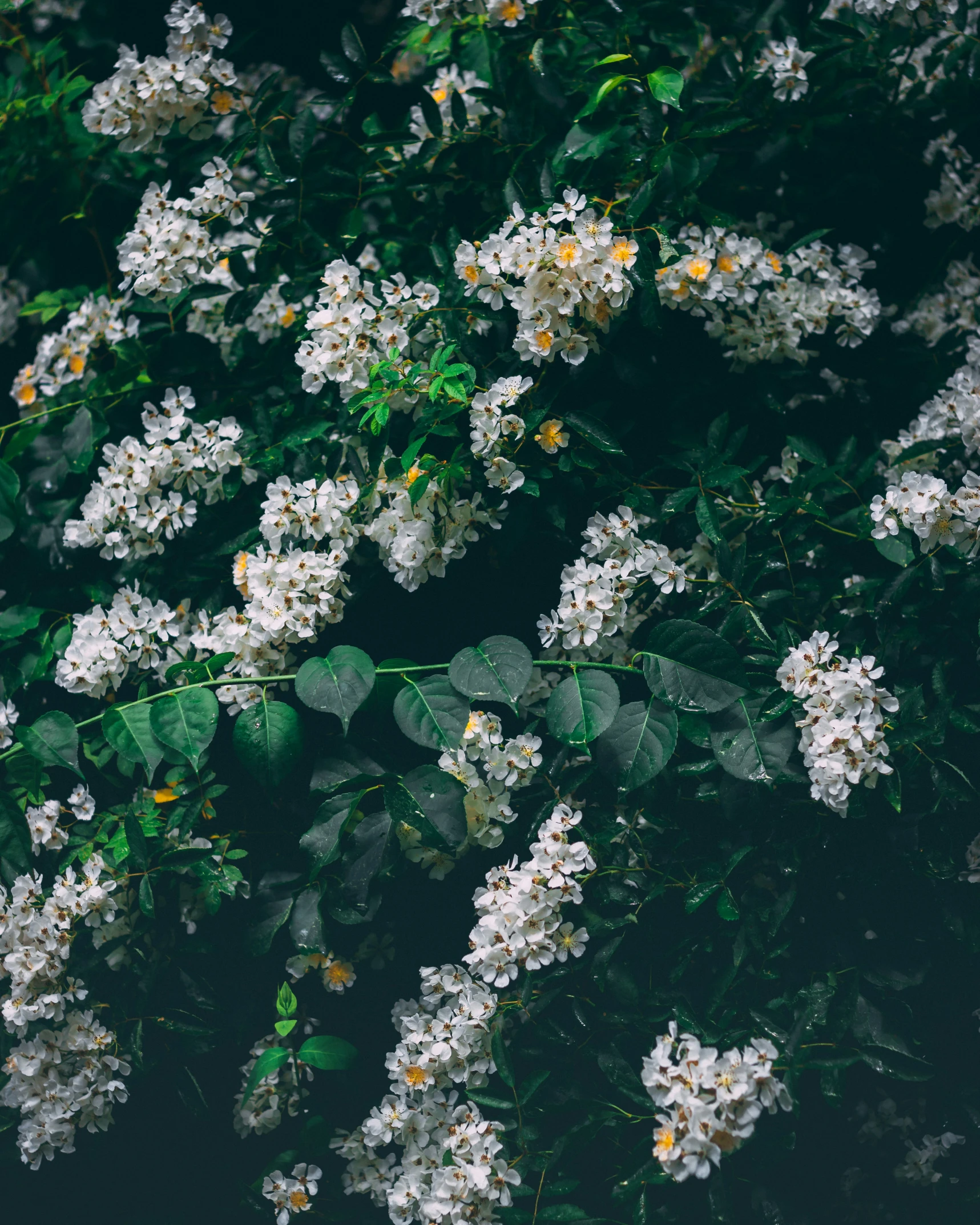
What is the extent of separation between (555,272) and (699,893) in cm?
116

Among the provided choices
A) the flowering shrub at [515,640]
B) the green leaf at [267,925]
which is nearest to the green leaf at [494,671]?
the flowering shrub at [515,640]

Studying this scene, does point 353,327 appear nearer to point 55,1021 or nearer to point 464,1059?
point 464,1059

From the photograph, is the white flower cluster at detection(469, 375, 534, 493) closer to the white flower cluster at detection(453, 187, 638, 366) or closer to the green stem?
the white flower cluster at detection(453, 187, 638, 366)

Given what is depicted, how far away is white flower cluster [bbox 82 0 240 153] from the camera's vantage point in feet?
6.58

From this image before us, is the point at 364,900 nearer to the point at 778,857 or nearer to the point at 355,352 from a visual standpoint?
the point at 778,857

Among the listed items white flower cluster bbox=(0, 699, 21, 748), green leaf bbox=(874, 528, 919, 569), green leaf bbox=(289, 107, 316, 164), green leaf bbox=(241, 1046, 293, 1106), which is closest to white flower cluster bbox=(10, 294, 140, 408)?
green leaf bbox=(289, 107, 316, 164)

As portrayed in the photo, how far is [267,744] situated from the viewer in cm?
161

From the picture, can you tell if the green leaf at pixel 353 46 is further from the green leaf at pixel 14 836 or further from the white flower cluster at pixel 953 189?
the green leaf at pixel 14 836

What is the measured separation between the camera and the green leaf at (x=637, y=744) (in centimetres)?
156

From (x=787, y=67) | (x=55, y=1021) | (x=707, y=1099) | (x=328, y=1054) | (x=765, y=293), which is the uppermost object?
(x=787, y=67)

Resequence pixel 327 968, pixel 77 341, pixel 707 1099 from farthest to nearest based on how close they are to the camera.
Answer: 1. pixel 77 341
2. pixel 327 968
3. pixel 707 1099

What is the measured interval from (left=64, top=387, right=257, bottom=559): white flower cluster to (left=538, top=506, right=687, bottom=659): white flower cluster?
0.78m

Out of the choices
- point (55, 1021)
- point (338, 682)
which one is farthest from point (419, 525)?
point (55, 1021)

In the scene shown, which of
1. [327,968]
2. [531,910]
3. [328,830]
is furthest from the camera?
[327,968]
